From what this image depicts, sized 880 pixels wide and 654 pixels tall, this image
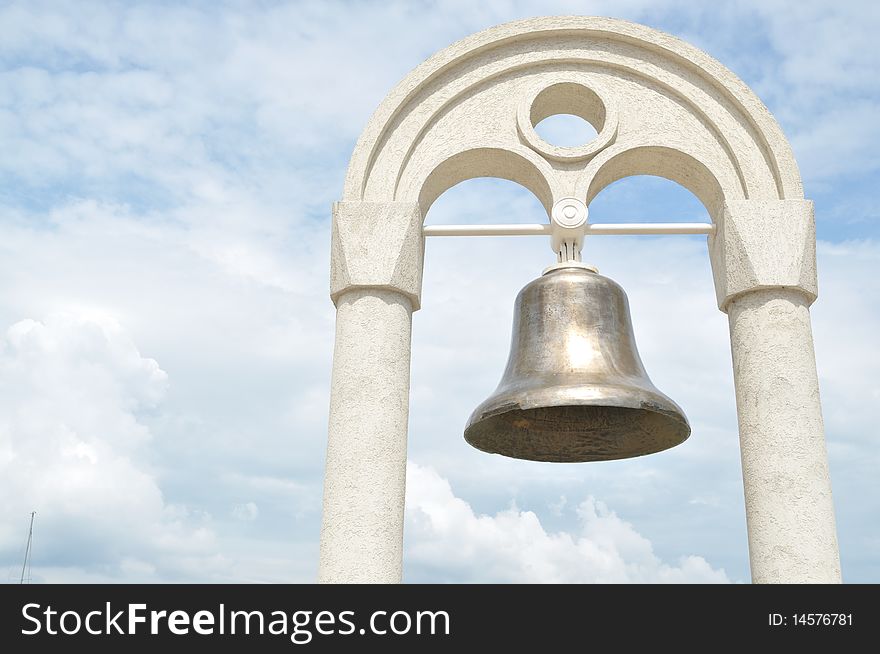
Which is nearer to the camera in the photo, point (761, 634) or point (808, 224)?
point (761, 634)

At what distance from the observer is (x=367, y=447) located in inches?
238

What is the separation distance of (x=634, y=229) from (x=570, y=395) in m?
1.67

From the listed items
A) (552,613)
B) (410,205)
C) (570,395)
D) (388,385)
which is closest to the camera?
(552,613)

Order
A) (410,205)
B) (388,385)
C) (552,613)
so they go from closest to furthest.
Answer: (552,613), (388,385), (410,205)

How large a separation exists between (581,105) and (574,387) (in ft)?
8.24

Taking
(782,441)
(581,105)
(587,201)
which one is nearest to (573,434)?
(782,441)

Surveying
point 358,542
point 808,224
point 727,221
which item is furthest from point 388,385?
point 808,224

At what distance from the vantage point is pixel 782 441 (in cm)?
607

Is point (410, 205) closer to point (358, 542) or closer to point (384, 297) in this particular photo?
point (384, 297)

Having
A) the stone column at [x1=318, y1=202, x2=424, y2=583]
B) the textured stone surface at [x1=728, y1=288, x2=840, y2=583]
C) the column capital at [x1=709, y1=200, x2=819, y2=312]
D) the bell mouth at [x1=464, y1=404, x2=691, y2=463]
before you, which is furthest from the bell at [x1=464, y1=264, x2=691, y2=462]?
the column capital at [x1=709, y1=200, x2=819, y2=312]

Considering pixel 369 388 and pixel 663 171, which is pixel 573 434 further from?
pixel 663 171

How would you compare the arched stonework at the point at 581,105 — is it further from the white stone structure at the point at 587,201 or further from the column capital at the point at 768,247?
the column capital at the point at 768,247

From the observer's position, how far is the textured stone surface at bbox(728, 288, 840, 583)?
5.86m

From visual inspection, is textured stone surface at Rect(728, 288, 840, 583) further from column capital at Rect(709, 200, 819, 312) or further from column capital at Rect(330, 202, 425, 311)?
column capital at Rect(330, 202, 425, 311)
